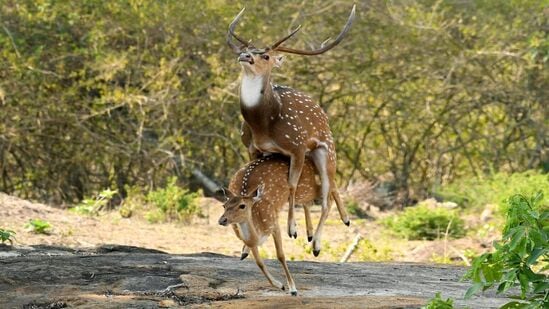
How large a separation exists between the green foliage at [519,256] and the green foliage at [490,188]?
8.74 m

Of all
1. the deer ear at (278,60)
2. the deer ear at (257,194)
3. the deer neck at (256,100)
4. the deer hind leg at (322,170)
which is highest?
the deer ear at (278,60)

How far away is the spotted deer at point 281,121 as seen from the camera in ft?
29.3

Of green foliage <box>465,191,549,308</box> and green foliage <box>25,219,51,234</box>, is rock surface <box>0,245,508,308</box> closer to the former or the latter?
green foliage <box>465,191,549,308</box>

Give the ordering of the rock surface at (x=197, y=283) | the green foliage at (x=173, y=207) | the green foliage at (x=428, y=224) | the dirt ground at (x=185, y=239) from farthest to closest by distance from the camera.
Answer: the green foliage at (x=173, y=207), the green foliage at (x=428, y=224), the dirt ground at (x=185, y=239), the rock surface at (x=197, y=283)

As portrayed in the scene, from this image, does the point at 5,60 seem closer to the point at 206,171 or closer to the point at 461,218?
the point at 206,171

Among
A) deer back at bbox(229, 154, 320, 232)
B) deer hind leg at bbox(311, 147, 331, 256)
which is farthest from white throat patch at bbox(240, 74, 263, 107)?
deer hind leg at bbox(311, 147, 331, 256)

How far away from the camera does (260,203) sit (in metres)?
8.88

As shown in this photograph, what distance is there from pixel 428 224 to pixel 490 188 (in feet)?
6.73

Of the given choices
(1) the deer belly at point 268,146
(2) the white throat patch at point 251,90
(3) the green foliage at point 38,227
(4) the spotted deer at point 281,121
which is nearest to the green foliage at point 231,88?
(3) the green foliage at point 38,227

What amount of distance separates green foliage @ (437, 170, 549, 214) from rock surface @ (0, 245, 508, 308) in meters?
4.92

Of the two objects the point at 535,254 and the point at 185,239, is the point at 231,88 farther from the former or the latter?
the point at 535,254

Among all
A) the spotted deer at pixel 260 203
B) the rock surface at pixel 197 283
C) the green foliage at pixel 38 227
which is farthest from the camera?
the green foliage at pixel 38 227

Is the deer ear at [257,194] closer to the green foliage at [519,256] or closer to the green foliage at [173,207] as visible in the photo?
the green foliage at [519,256]

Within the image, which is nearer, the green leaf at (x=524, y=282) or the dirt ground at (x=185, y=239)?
the green leaf at (x=524, y=282)
